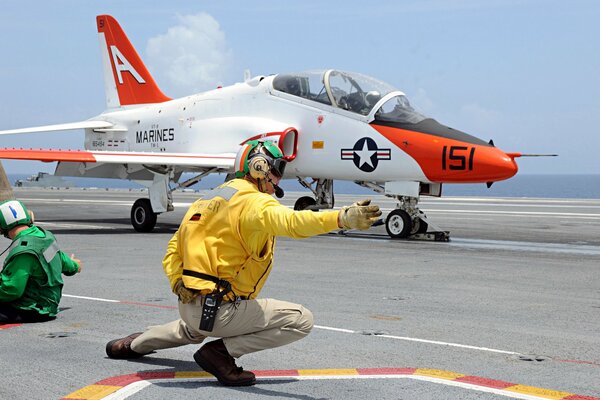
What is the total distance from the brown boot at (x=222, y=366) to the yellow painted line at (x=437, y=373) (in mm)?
1202

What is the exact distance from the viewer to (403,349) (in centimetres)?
666

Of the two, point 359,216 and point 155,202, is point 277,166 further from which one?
point 155,202

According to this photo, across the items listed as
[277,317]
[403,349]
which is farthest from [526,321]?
[277,317]

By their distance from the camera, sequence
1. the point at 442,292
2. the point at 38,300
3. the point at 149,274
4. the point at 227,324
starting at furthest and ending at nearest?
the point at 149,274 → the point at 442,292 → the point at 38,300 → the point at 227,324

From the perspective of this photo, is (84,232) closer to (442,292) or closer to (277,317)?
(442,292)

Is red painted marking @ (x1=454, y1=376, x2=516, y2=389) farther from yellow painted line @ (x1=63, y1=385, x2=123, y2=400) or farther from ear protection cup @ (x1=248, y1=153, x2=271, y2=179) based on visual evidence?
yellow painted line @ (x1=63, y1=385, x2=123, y2=400)

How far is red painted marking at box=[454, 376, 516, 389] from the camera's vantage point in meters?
5.48

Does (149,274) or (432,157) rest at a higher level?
(432,157)

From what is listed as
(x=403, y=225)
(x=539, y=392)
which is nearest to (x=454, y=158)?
(x=403, y=225)

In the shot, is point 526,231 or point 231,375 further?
point 526,231

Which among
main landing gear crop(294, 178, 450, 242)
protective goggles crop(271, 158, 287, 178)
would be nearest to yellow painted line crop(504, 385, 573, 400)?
protective goggles crop(271, 158, 287, 178)

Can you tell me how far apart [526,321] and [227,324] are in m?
3.57

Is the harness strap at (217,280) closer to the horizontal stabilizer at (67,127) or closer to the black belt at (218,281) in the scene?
the black belt at (218,281)

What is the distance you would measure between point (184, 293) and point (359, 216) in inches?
58.8
